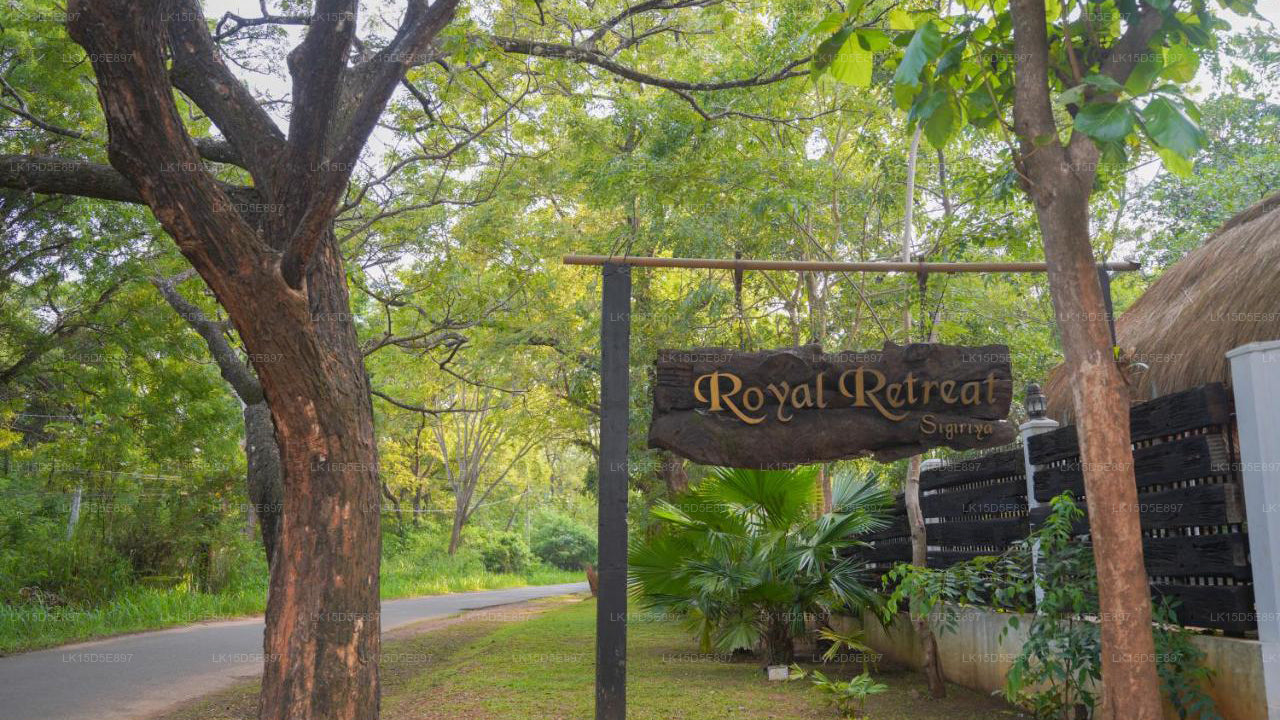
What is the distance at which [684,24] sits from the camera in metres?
11.5

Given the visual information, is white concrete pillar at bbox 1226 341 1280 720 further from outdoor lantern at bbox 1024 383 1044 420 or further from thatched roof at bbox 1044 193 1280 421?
outdoor lantern at bbox 1024 383 1044 420

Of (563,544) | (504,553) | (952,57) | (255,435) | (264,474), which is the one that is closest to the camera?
(952,57)

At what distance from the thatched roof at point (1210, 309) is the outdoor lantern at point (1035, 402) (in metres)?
0.62

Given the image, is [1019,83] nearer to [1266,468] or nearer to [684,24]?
[1266,468]

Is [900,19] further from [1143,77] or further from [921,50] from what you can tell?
[1143,77]

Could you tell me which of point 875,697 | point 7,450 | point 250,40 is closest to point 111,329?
point 250,40

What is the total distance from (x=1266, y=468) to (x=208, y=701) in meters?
8.03

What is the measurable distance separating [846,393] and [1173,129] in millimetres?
2631

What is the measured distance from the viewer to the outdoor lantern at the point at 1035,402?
658 centimetres

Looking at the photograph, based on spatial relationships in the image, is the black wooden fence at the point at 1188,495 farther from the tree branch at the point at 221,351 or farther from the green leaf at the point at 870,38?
the tree branch at the point at 221,351

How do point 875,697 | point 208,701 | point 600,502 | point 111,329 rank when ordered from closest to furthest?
point 600,502, point 875,697, point 208,701, point 111,329

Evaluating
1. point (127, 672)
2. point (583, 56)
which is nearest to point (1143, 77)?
point (583, 56)

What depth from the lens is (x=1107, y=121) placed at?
3.29m

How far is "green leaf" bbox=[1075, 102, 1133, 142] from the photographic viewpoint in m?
3.27
